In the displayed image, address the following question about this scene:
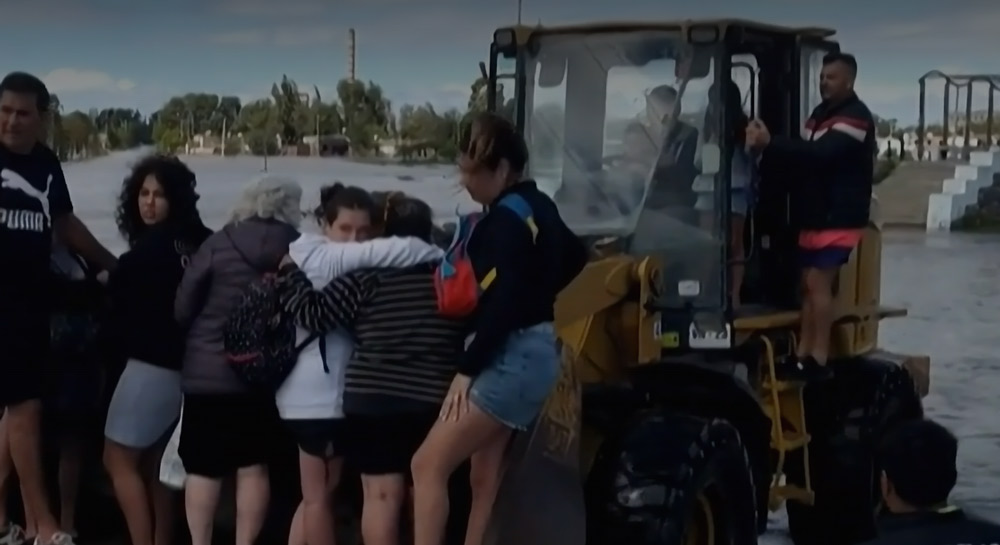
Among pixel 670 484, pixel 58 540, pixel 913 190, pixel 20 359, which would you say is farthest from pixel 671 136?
pixel 913 190

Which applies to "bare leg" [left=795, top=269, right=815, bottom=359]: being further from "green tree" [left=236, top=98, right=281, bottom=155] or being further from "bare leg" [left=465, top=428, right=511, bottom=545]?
"green tree" [left=236, top=98, right=281, bottom=155]

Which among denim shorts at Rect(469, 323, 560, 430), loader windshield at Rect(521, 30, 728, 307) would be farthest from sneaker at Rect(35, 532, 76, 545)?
loader windshield at Rect(521, 30, 728, 307)

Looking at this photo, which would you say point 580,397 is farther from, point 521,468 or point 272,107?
point 272,107

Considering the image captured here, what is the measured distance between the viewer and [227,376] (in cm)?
477

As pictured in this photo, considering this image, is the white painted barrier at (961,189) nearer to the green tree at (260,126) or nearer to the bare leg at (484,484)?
the green tree at (260,126)

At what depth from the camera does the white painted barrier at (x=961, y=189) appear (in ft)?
57.4

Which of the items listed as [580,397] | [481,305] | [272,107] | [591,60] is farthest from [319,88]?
[481,305]

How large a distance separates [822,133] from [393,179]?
198cm

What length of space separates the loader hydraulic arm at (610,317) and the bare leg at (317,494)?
951 millimetres

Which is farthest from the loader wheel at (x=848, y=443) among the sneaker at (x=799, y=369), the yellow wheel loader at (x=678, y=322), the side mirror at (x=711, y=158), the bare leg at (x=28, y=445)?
the bare leg at (x=28, y=445)

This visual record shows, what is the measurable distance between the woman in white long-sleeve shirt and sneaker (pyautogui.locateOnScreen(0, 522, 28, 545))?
4.94ft

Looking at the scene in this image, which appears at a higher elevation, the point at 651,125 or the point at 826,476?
the point at 651,125

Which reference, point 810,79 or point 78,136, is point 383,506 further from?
point 78,136

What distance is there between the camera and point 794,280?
6113 millimetres
